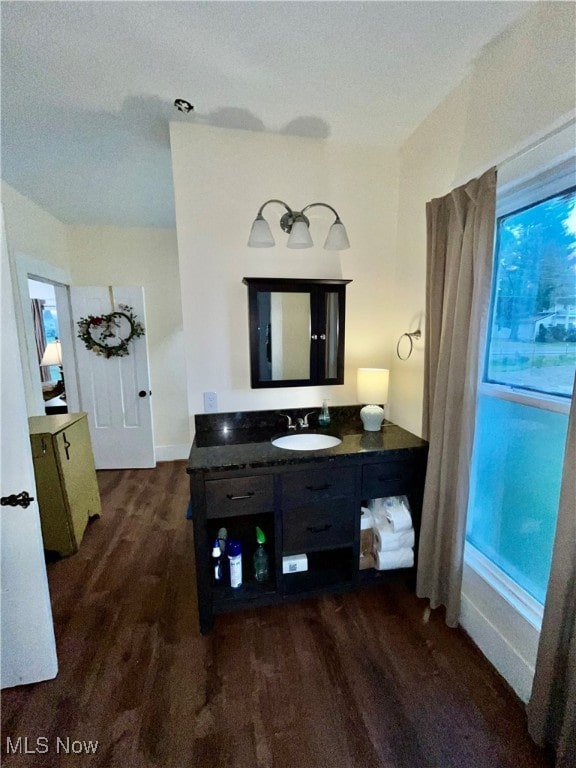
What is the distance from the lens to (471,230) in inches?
49.6

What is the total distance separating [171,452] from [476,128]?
3727 mm

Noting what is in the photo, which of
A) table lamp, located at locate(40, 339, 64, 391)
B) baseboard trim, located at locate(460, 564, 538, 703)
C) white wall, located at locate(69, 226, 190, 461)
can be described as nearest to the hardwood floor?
baseboard trim, located at locate(460, 564, 538, 703)

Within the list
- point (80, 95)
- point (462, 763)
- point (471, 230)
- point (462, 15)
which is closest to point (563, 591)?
point (462, 763)

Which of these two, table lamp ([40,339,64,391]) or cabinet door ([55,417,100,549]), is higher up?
table lamp ([40,339,64,391])

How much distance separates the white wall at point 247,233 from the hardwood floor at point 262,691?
1.14 m

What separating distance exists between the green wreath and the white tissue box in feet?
8.86

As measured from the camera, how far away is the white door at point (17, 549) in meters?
1.12

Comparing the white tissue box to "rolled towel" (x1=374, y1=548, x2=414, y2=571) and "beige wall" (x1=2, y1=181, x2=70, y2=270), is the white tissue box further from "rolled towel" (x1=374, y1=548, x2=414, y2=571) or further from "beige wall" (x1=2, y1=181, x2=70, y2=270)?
"beige wall" (x1=2, y1=181, x2=70, y2=270)

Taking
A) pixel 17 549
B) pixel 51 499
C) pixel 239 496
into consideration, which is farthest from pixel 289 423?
pixel 51 499

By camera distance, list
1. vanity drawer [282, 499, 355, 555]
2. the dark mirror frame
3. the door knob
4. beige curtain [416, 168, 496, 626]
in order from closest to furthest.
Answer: the door knob < beige curtain [416, 168, 496, 626] < vanity drawer [282, 499, 355, 555] < the dark mirror frame

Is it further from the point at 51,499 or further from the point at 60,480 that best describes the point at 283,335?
the point at 51,499

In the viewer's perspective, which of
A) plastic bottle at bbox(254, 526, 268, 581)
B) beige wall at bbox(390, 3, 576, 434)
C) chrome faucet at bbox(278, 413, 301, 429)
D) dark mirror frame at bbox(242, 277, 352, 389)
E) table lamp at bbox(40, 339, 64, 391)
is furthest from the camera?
table lamp at bbox(40, 339, 64, 391)

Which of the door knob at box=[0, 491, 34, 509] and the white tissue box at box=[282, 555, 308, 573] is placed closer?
the door knob at box=[0, 491, 34, 509]

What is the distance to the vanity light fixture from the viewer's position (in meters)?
1.58
